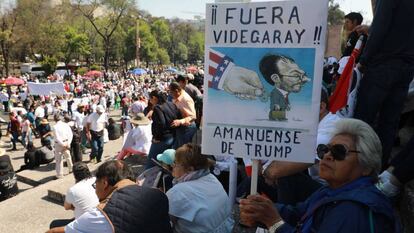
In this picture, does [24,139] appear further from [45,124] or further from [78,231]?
[78,231]

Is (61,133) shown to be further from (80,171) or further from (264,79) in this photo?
A: (264,79)

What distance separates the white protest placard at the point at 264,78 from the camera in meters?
1.92

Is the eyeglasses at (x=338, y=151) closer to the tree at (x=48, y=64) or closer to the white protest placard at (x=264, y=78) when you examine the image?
the white protest placard at (x=264, y=78)

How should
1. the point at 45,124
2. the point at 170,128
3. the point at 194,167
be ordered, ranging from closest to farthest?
the point at 194,167
the point at 170,128
the point at 45,124

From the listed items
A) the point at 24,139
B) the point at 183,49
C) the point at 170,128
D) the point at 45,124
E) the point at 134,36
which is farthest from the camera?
the point at 183,49

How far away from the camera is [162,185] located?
395 centimetres

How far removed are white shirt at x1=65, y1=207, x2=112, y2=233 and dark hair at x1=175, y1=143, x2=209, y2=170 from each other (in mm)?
777

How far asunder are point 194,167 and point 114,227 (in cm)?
82

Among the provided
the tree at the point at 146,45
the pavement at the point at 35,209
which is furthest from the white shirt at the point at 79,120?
the tree at the point at 146,45

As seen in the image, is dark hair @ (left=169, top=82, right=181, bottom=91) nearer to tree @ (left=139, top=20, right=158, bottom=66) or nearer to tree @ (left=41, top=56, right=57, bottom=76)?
tree @ (left=41, top=56, right=57, bottom=76)

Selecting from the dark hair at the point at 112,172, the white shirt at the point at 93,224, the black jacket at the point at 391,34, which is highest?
the black jacket at the point at 391,34

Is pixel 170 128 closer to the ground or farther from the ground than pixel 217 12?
closer to the ground

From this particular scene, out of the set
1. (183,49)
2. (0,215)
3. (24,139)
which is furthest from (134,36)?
(0,215)

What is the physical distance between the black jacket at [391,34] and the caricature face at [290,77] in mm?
1221
